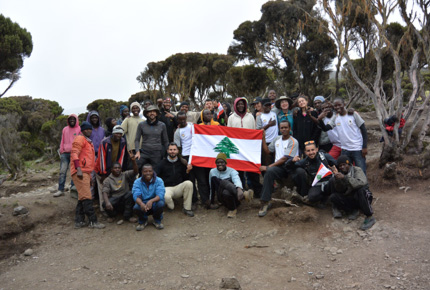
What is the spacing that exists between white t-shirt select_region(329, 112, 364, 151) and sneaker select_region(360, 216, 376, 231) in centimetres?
161

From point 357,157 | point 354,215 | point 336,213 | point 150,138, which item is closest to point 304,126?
point 357,157

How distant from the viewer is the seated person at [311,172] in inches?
228

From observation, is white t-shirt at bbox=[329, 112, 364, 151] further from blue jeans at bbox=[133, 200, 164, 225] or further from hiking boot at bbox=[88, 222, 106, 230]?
hiking boot at bbox=[88, 222, 106, 230]

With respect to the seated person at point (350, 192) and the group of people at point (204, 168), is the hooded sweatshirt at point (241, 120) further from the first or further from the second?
the seated person at point (350, 192)

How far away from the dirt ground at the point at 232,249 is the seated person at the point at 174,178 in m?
0.30

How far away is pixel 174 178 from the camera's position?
669cm

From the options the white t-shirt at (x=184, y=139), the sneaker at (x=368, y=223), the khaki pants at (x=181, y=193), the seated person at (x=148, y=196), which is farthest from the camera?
the white t-shirt at (x=184, y=139)

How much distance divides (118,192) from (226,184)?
7.15ft

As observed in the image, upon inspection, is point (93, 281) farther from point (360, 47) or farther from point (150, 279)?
point (360, 47)

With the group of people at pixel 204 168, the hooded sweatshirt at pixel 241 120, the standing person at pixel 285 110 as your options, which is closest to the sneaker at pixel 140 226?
the group of people at pixel 204 168

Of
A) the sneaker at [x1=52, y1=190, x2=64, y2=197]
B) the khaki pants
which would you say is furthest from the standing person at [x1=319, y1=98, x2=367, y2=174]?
the sneaker at [x1=52, y1=190, x2=64, y2=197]

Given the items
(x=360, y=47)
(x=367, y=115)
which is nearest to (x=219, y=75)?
(x=367, y=115)

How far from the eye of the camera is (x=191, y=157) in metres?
6.89

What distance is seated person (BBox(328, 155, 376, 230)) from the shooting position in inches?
204
